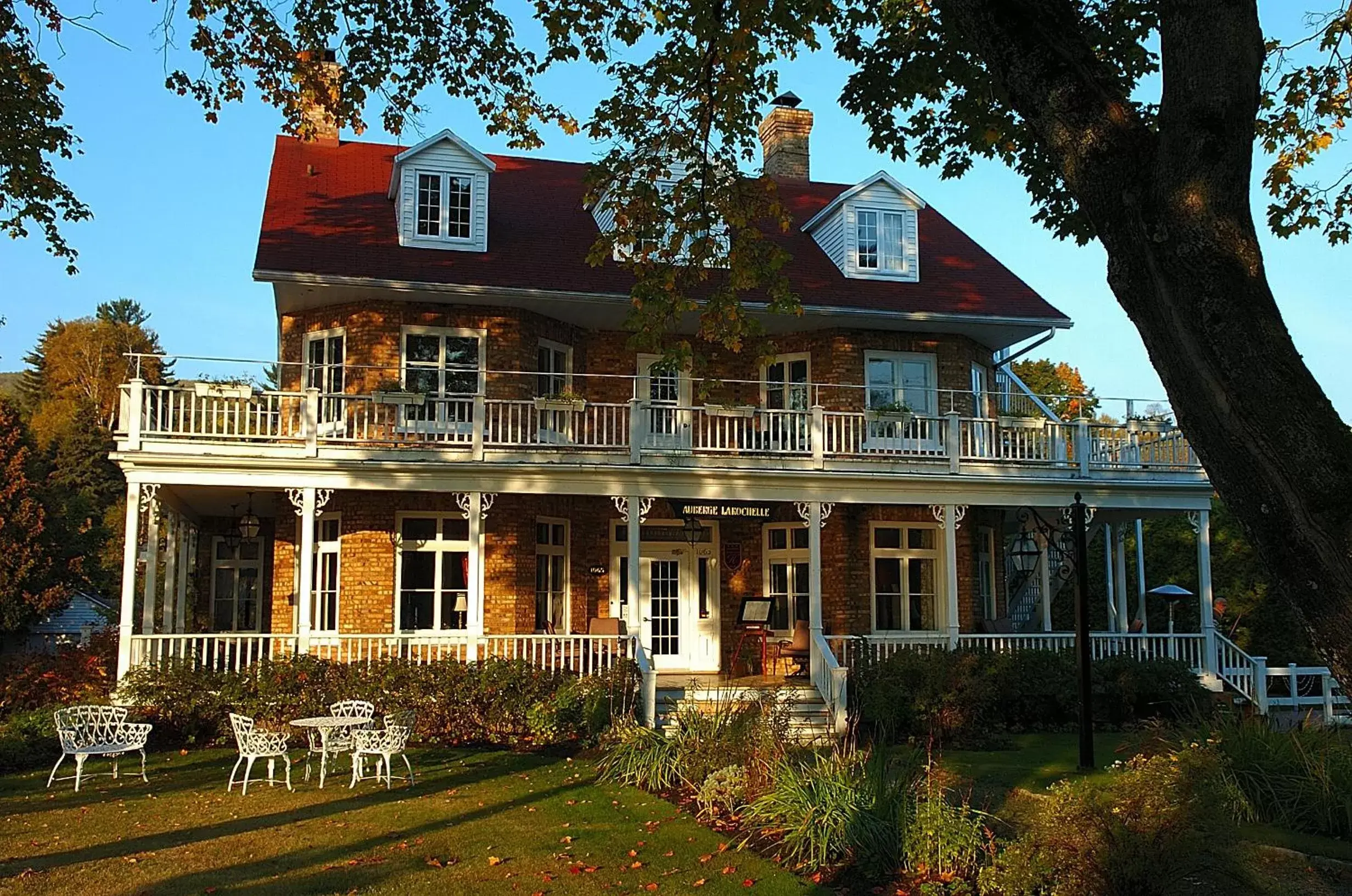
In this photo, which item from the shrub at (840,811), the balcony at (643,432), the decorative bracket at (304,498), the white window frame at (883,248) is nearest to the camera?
the shrub at (840,811)

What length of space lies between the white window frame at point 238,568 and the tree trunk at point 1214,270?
2055cm

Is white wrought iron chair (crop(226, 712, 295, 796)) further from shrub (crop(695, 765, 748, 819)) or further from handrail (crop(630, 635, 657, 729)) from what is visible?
handrail (crop(630, 635, 657, 729))

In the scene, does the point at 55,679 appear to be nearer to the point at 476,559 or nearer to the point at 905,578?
the point at 476,559

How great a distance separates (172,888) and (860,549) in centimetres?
1469

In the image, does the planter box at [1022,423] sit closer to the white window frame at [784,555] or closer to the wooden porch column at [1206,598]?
the wooden porch column at [1206,598]

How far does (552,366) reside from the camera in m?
20.8

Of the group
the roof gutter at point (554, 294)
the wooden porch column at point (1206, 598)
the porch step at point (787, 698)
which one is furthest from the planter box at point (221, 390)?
the wooden porch column at point (1206, 598)

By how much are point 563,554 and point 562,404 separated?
367 centimetres

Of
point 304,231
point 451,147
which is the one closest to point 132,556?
point 304,231

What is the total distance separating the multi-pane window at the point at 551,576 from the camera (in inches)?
793

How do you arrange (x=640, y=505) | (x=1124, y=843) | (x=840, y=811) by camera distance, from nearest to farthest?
(x=1124, y=843) < (x=840, y=811) < (x=640, y=505)

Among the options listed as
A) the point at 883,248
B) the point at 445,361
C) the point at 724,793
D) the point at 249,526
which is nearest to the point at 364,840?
the point at 724,793

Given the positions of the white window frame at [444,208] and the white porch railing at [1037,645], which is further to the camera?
the white window frame at [444,208]

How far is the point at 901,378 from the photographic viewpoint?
71.9ft
